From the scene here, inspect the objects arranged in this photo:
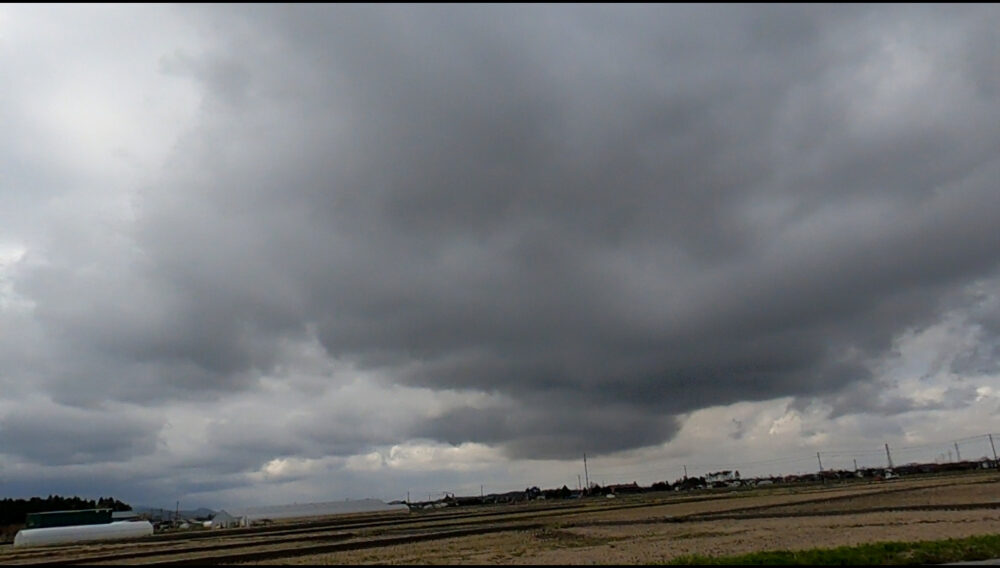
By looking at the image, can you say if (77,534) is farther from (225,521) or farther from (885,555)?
(885,555)

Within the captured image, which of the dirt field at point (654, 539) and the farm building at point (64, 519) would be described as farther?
the farm building at point (64, 519)

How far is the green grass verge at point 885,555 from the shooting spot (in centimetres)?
2952

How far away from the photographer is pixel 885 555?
30.8 metres

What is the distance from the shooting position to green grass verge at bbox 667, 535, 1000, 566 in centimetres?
2952

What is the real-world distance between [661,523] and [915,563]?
37.0 metres

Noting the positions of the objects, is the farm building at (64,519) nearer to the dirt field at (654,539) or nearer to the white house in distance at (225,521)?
the white house in distance at (225,521)

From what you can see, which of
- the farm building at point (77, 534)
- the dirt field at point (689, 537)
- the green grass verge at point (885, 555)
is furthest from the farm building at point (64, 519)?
the green grass verge at point (885, 555)

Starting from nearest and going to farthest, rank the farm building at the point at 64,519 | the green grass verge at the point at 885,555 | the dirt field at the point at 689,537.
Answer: the green grass verge at the point at 885,555, the dirt field at the point at 689,537, the farm building at the point at 64,519

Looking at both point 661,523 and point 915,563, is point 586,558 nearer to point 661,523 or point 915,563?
point 915,563

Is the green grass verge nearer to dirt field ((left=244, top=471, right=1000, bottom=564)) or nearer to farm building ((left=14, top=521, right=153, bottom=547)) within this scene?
dirt field ((left=244, top=471, right=1000, bottom=564))

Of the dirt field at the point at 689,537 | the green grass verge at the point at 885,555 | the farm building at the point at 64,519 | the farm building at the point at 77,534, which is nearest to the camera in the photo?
the green grass verge at the point at 885,555

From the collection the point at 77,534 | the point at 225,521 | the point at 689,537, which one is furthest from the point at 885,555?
the point at 225,521

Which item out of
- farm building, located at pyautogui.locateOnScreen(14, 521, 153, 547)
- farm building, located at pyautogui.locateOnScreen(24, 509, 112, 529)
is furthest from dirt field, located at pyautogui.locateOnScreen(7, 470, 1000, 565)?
farm building, located at pyautogui.locateOnScreen(24, 509, 112, 529)

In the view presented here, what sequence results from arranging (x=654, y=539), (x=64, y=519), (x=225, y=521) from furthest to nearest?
1. (x=225, y=521)
2. (x=64, y=519)
3. (x=654, y=539)
